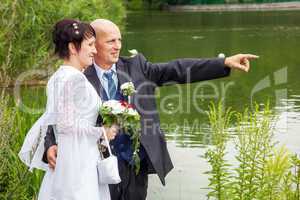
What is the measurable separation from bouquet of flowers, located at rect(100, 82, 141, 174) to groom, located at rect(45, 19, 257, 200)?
0.26 feet

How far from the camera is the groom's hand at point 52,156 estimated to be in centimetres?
377

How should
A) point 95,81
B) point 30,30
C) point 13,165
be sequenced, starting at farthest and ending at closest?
point 30,30 → point 13,165 → point 95,81

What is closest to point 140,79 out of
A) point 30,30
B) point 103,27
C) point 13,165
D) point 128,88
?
point 128,88

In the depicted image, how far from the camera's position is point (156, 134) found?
4121 millimetres

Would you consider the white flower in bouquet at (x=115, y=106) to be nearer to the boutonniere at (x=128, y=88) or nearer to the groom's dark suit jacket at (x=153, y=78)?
the boutonniere at (x=128, y=88)

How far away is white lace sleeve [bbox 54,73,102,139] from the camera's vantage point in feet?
12.0

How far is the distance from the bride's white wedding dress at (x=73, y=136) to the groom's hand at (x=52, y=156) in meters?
0.04

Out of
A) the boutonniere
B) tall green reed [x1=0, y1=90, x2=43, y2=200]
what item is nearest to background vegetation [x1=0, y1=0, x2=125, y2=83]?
tall green reed [x1=0, y1=90, x2=43, y2=200]

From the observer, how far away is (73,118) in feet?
Answer: 12.0

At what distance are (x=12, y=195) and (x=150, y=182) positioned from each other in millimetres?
2468

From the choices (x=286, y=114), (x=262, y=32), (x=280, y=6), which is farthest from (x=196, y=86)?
(x=280, y=6)

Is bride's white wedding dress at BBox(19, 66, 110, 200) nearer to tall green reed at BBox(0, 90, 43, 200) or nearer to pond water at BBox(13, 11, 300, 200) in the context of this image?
tall green reed at BBox(0, 90, 43, 200)

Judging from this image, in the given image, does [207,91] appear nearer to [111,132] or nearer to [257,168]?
[257,168]

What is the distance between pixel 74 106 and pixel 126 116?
1.07 feet
